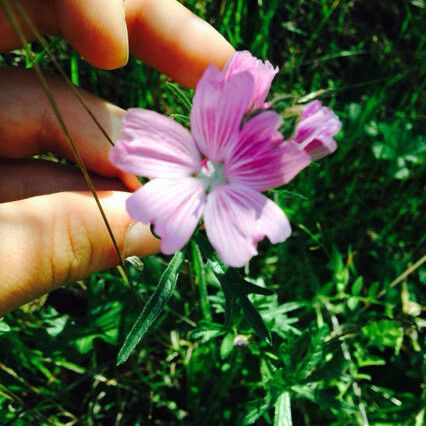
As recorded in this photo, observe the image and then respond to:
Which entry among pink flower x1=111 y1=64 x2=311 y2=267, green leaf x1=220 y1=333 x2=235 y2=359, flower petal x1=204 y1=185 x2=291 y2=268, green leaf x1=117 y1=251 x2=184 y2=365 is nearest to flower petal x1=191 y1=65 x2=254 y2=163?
pink flower x1=111 y1=64 x2=311 y2=267

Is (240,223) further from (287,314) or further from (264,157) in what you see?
(287,314)

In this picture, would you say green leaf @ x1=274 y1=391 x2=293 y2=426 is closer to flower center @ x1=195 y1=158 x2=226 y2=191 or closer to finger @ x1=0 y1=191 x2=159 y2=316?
finger @ x1=0 y1=191 x2=159 y2=316

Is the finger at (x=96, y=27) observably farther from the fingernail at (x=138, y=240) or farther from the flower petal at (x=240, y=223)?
the flower petal at (x=240, y=223)

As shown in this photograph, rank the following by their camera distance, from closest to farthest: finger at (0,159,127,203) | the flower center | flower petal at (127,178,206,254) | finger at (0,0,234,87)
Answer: flower petal at (127,178,206,254), the flower center, finger at (0,0,234,87), finger at (0,159,127,203)

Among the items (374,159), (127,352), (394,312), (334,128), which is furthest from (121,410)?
(374,159)

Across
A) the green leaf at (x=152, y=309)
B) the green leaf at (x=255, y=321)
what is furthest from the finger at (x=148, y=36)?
the green leaf at (x=255, y=321)

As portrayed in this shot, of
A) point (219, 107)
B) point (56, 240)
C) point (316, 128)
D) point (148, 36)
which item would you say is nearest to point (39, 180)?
point (56, 240)
